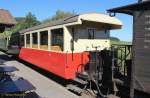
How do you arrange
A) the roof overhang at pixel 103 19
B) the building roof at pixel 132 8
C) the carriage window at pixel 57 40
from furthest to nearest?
1. the carriage window at pixel 57 40
2. the roof overhang at pixel 103 19
3. the building roof at pixel 132 8

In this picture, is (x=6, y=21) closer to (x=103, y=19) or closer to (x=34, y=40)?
(x=103, y=19)

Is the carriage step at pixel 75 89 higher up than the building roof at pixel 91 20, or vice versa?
the building roof at pixel 91 20

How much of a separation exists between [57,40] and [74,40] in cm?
109

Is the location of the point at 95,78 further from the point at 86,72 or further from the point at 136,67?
the point at 136,67

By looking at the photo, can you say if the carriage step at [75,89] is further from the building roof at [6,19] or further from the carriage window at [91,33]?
the building roof at [6,19]

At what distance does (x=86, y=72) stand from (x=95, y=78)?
65 cm

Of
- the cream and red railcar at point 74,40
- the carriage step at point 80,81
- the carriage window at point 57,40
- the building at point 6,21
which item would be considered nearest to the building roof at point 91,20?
the cream and red railcar at point 74,40

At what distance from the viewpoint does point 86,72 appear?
34.7ft

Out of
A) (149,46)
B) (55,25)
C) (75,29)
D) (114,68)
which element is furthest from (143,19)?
(55,25)

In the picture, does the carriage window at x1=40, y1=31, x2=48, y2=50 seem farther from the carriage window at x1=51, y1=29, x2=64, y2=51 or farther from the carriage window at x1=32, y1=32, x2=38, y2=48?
the carriage window at x1=32, y1=32, x2=38, y2=48

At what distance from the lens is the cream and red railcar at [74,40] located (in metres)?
10.7

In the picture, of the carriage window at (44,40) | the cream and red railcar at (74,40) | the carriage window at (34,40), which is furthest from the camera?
the carriage window at (34,40)

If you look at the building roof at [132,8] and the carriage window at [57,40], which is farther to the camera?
the carriage window at [57,40]

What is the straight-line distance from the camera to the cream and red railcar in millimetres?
10742
